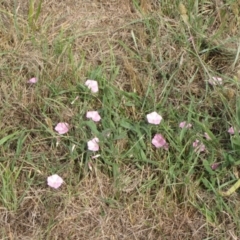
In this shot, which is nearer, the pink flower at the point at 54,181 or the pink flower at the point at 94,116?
the pink flower at the point at 54,181

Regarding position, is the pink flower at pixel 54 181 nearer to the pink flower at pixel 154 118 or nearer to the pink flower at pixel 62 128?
the pink flower at pixel 62 128

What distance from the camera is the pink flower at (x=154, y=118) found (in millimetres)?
2188

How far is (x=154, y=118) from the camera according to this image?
2.20 m

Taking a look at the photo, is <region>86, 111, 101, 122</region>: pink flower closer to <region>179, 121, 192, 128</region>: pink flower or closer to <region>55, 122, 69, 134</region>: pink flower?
<region>55, 122, 69, 134</region>: pink flower

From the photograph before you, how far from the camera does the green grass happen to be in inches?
82.1

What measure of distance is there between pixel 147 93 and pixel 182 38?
0.33 m

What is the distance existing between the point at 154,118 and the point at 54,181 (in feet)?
1.32

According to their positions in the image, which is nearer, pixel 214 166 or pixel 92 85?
pixel 214 166

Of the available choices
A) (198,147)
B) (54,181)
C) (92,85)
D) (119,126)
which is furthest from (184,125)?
(54,181)

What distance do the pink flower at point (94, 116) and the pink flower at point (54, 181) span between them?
237 millimetres

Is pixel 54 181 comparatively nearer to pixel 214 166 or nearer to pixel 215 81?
pixel 214 166

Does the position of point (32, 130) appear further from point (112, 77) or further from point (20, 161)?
point (112, 77)

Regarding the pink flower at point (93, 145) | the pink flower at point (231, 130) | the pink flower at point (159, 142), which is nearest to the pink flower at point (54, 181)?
the pink flower at point (93, 145)

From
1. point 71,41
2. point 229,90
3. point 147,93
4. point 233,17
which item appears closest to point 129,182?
point 147,93
